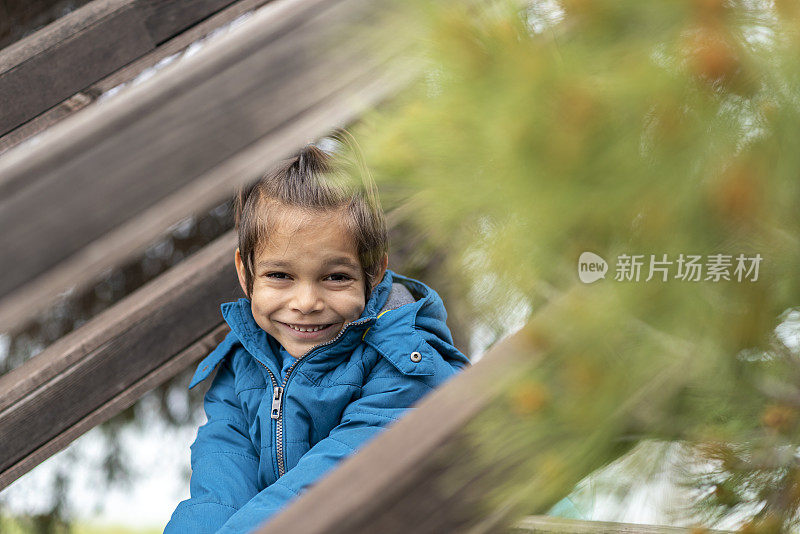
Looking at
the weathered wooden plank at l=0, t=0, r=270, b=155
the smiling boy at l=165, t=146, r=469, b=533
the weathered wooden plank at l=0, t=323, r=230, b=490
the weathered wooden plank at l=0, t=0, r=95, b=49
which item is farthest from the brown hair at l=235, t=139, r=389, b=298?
the weathered wooden plank at l=0, t=0, r=95, b=49

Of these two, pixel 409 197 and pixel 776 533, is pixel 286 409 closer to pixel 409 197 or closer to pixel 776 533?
pixel 409 197

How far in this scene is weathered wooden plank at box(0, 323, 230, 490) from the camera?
53.5 inches

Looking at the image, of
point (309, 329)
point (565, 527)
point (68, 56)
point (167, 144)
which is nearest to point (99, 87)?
point (68, 56)

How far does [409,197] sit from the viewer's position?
0.57m

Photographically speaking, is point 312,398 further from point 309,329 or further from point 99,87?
point 99,87

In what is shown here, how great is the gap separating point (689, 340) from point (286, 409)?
0.66 meters

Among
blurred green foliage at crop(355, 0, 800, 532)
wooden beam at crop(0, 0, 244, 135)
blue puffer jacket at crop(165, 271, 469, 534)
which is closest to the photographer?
blurred green foliage at crop(355, 0, 800, 532)

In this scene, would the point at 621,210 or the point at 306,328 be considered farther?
the point at 306,328

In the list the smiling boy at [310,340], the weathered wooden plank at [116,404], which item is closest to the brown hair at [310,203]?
the smiling boy at [310,340]

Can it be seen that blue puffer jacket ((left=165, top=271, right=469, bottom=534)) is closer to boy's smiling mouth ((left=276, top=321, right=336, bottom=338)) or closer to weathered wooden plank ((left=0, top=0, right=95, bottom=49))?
boy's smiling mouth ((left=276, top=321, right=336, bottom=338))

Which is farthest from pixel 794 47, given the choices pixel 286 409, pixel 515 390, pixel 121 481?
pixel 121 481

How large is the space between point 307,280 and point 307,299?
3cm

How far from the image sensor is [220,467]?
1.03 meters

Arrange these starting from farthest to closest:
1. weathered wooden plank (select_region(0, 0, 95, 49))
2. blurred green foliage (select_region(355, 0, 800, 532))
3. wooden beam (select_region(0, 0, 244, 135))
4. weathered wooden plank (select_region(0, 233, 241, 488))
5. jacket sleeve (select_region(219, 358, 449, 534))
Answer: weathered wooden plank (select_region(0, 0, 95, 49)) < weathered wooden plank (select_region(0, 233, 241, 488)) < wooden beam (select_region(0, 0, 244, 135)) < jacket sleeve (select_region(219, 358, 449, 534)) < blurred green foliage (select_region(355, 0, 800, 532))
